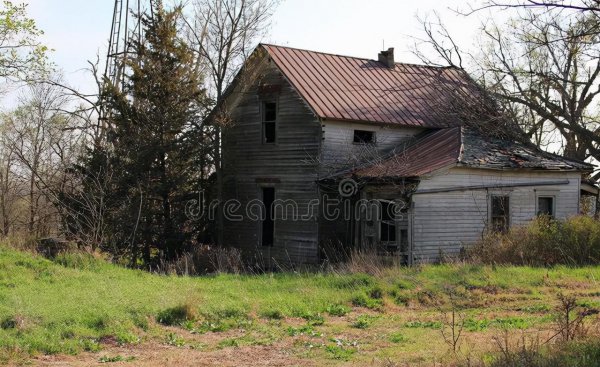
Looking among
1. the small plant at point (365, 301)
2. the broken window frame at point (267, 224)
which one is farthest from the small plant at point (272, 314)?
Answer: the broken window frame at point (267, 224)

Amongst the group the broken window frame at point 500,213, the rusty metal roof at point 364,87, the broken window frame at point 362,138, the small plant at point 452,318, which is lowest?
the small plant at point 452,318

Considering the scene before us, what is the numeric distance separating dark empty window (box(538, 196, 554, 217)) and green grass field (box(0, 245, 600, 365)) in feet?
20.1

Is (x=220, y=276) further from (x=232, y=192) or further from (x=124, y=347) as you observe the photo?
(x=232, y=192)

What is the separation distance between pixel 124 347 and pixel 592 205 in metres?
22.7

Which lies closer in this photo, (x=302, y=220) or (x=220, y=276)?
(x=220, y=276)

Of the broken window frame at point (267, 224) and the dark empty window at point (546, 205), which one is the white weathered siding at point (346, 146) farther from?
the dark empty window at point (546, 205)

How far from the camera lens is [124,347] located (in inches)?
390

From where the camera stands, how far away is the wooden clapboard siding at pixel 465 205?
1991 cm

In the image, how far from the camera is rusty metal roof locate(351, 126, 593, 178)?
2027cm

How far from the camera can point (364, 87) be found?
24.6m

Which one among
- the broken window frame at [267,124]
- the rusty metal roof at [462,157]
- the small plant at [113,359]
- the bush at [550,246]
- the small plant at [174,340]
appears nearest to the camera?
the small plant at [113,359]

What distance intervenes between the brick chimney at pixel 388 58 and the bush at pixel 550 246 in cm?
1082

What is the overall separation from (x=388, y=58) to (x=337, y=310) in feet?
54.1

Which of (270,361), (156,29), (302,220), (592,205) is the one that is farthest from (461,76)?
(270,361)
